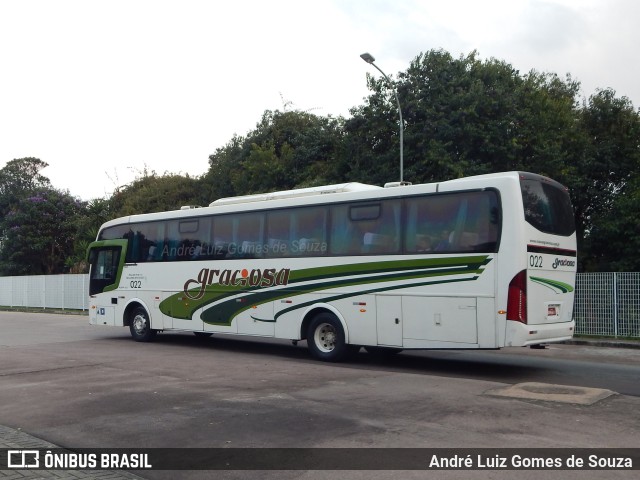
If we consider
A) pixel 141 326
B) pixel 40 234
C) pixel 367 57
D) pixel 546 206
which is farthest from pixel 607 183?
pixel 40 234

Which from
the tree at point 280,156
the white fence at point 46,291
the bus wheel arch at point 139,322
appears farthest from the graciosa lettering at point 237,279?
the white fence at point 46,291

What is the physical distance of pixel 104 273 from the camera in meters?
19.0

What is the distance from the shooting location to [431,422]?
25.3ft

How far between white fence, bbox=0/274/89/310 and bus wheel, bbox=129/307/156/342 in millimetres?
17977

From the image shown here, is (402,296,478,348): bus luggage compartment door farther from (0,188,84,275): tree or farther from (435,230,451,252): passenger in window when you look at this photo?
(0,188,84,275): tree

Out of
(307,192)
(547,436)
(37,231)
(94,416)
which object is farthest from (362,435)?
(37,231)

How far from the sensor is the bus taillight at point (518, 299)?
10.8 metres

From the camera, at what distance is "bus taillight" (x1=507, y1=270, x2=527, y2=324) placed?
1077cm

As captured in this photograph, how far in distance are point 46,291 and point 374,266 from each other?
31044 mm

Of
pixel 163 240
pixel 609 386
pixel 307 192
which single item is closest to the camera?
pixel 609 386

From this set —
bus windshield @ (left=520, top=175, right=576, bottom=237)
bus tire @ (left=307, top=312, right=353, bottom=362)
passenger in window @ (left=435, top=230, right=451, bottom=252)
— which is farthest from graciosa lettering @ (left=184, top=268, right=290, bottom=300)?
bus windshield @ (left=520, top=175, right=576, bottom=237)

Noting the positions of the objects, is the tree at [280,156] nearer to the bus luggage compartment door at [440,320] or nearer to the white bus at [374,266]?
the white bus at [374,266]

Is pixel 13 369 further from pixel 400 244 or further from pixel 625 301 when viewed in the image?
pixel 625 301

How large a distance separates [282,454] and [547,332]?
642 cm
